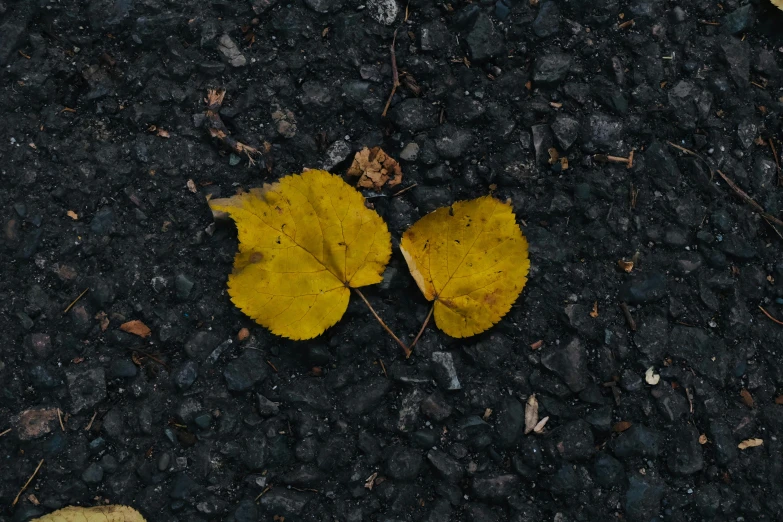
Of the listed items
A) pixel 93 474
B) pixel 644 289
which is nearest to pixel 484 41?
pixel 644 289

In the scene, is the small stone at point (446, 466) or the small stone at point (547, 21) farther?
the small stone at point (547, 21)

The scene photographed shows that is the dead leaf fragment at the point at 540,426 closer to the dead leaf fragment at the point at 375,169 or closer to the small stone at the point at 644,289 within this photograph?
the small stone at the point at 644,289

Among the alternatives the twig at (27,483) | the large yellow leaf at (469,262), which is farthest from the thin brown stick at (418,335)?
the twig at (27,483)

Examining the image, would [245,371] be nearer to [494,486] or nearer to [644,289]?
[494,486]

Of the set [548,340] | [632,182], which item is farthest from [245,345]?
[632,182]

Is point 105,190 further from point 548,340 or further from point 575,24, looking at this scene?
point 575,24

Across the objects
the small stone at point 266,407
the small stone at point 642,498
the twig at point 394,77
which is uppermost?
the twig at point 394,77

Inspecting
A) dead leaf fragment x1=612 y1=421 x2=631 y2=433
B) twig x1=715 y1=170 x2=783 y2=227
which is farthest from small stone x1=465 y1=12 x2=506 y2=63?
dead leaf fragment x1=612 y1=421 x2=631 y2=433
